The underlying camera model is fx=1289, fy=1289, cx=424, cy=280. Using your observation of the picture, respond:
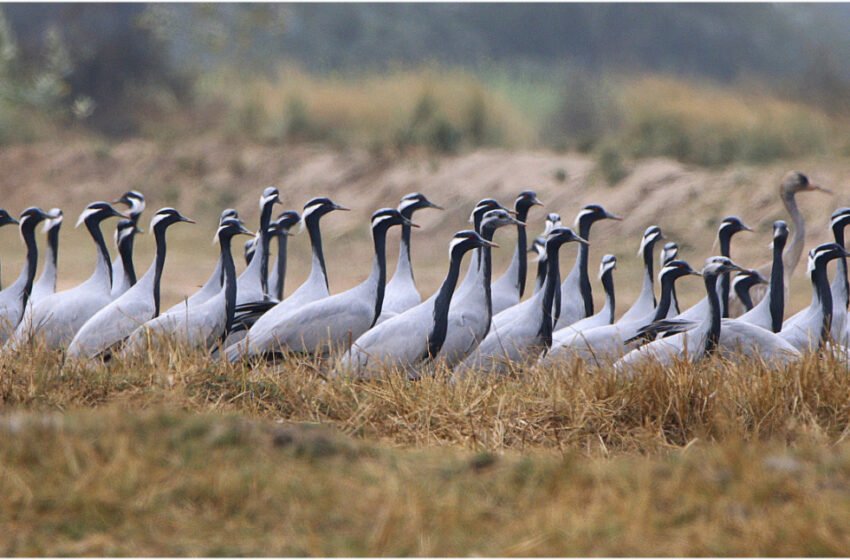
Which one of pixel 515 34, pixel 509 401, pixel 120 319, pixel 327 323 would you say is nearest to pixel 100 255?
pixel 120 319

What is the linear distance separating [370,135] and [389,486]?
1783cm

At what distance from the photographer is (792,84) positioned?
20.1m

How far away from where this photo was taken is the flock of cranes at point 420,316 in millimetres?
7297

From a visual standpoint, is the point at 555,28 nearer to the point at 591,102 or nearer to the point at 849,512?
the point at 591,102

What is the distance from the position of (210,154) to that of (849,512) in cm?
1959

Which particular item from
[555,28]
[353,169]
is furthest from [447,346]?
[555,28]

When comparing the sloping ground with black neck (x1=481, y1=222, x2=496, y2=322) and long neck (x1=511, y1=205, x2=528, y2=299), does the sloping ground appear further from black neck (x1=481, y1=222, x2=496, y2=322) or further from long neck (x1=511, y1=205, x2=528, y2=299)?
black neck (x1=481, y1=222, x2=496, y2=322)

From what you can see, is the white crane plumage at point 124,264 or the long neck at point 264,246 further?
the white crane plumage at point 124,264

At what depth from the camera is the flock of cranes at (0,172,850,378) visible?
730 cm

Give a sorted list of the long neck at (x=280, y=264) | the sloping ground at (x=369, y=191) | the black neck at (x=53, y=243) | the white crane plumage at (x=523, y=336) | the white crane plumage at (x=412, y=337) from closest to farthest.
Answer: the white crane plumage at (x=412, y=337)
the white crane plumage at (x=523, y=336)
the black neck at (x=53, y=243)
the long neck at (x=280, y=264)
the sloping ground at (x=369, y=191)

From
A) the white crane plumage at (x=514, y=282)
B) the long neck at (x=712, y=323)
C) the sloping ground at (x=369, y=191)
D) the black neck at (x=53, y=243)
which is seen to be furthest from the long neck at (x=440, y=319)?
the sloping ground at (x=369, y=191)

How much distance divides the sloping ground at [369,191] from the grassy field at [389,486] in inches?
295

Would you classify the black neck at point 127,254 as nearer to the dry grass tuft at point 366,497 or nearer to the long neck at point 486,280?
the long neck at point 486,280

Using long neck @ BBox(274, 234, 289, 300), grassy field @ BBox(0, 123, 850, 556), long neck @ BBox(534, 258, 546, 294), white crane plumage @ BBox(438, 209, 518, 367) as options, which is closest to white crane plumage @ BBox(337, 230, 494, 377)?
white crane plumage @ BBox(438, 209, 518, 367)
